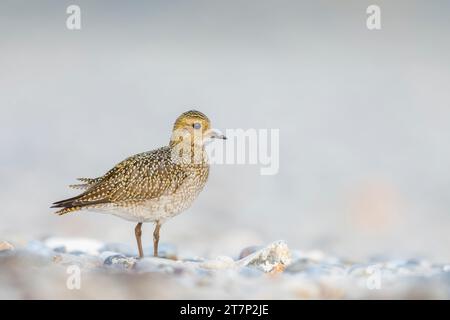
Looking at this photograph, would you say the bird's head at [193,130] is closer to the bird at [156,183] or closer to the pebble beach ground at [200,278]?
the bird at [156,183]

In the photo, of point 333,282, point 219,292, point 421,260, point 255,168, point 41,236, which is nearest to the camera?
point 219,292

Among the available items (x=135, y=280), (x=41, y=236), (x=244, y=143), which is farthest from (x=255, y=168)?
(x=135, y=280)

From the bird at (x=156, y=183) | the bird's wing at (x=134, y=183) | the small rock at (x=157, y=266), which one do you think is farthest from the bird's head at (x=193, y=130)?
the small rock at (x=157, y=266)

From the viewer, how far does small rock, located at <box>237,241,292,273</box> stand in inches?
301

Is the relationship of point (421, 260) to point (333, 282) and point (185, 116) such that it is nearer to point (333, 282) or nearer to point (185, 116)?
point (333, 282)

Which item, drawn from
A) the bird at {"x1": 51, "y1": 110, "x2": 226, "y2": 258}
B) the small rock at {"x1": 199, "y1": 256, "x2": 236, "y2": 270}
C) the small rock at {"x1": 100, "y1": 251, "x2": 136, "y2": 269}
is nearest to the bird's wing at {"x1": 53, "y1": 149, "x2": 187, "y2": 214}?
the bird at {"x1": 51, "y1": 110, "x2": 226, "y2": 258}

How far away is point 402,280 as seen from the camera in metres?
7.62

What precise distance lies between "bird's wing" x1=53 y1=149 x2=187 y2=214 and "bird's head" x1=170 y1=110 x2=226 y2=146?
0.74 feet

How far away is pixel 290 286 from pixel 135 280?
4.15ft

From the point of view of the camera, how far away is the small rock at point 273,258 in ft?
25.1

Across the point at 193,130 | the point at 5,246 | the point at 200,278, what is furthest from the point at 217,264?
the point at 5,246

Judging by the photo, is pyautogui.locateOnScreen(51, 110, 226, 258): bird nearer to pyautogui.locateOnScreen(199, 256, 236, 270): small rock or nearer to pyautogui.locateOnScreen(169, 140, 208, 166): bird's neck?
pyautogui.locateOnScreen(169, 140, 208, 166): bird's neck

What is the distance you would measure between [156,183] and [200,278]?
0.99 m

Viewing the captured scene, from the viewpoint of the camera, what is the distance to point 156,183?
7629 millimetres
